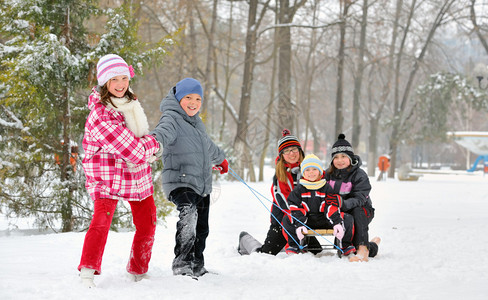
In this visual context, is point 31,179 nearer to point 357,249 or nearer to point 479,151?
point 357,249

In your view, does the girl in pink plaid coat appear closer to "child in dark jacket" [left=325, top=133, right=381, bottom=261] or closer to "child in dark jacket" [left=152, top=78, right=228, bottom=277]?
"child in dark jacket" [left=152, top=78, right=228, bottom=277]

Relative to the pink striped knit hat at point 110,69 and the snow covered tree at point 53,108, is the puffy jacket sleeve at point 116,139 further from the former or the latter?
the snow covered tree at point 53,108

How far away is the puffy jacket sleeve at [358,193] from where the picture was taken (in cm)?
535

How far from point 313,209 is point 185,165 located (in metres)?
1.85

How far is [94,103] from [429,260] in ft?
11.1

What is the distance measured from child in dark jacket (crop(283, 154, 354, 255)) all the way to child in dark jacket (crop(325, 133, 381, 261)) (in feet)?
0.35

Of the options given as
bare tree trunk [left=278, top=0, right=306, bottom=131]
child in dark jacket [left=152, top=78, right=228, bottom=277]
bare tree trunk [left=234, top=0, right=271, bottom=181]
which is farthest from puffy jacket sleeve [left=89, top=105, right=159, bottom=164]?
bare tree trunk [left=278, top=0, right=306, bottom=131]

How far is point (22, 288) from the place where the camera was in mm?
3330

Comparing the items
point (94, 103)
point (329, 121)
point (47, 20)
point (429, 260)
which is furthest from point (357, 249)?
point (329, 121)

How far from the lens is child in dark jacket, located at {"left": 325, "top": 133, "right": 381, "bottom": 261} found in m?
5.27

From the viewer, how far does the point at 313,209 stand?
212 inches

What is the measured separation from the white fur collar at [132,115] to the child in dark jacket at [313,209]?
2116 mm

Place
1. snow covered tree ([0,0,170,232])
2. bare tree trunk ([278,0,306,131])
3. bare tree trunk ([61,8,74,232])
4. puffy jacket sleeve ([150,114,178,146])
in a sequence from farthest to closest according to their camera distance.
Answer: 1. bare tree trunk ([278,0,306,131])
2. bare tree trunk ([61,8,74,232])
3. snow covered tree ([0,0,170,232])
4. puffy jacket sleeve ([150,114,178,146])

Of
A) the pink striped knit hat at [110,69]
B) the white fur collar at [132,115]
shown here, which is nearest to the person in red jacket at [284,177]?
the white fur collar at [132,115]
